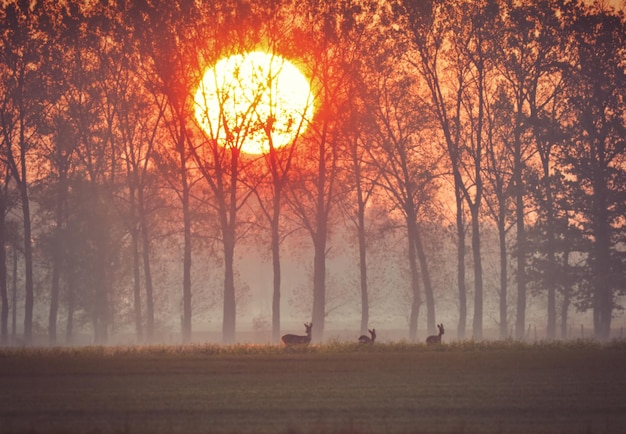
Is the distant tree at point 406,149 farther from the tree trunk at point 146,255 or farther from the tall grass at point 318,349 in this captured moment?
the tall grass at point 318,349

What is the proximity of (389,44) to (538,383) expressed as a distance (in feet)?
148

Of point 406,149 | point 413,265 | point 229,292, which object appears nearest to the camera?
point 229,292

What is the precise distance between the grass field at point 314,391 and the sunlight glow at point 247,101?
88.4 feet

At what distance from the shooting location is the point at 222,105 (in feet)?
231

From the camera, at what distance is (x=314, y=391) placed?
3097 centimetres

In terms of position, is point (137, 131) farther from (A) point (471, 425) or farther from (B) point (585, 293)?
(A) point (471, 425)

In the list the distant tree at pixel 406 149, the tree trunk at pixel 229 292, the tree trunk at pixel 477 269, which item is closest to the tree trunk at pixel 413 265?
the distant tree at pixel 406 149

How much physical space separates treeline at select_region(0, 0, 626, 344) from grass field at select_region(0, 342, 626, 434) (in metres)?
26.4

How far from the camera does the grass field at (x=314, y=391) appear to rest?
2483 centimetres

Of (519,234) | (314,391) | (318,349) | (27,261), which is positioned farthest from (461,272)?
(314,391)

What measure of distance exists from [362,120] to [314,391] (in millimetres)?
45365

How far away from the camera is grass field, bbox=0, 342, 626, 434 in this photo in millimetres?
24828

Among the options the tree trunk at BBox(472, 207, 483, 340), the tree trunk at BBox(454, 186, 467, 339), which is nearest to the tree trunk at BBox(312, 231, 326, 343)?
the tree trunk at BBox(454, 186, 467, 339)

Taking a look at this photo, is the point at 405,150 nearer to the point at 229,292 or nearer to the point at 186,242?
the point at 229,292
